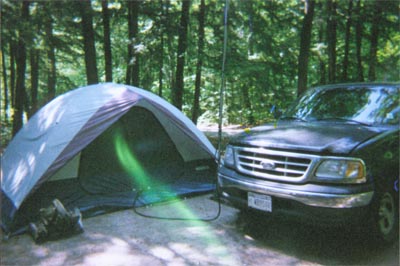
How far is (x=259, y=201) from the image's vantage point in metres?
3.81

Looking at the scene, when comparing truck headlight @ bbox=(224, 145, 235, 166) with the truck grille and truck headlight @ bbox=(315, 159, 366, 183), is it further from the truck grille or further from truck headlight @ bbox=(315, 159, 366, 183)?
truck headlight @ bbox=(315, 159, 366, 183)

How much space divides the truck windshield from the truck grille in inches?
45.2

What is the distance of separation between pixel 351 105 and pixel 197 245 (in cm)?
265

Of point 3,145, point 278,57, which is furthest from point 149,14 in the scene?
point 3,145

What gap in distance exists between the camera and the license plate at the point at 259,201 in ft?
12.2

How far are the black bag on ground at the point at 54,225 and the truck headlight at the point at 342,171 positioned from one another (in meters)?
2.97

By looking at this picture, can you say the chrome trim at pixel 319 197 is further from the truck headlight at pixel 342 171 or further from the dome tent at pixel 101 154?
the dome tent at pixel 101 154

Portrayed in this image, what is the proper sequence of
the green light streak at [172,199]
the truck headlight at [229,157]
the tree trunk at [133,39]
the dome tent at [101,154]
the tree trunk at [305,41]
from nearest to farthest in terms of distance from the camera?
the green light streak at [172,199] → the truck headlight at [229,157] → the dome tent at [101,154] → the tree trunk at [305,41] → the tree trunk at [133,39]

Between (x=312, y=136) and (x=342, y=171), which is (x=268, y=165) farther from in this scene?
(x=342, y=171)

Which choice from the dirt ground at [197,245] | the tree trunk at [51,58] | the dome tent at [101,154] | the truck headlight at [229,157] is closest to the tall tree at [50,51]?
the tree trunk at [51,58]

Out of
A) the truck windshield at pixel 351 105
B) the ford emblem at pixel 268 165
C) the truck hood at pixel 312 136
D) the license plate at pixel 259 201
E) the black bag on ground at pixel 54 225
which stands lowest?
the black bag on ground at pixel 54 225

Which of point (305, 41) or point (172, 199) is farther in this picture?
point (305, 41)

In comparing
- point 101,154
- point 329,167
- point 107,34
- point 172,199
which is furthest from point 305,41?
point 329,167

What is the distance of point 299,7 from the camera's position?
41.8 ft
